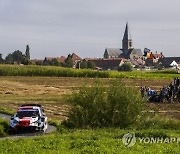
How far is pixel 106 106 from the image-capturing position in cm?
1928

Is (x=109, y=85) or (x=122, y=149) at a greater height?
(x=109, y=85)

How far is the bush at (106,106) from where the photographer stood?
62.8ft

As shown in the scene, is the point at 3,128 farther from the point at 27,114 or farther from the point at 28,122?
the point at 27,114

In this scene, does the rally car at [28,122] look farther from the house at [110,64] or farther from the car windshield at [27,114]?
the house at [110,64]

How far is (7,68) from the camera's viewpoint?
83812 millimetres

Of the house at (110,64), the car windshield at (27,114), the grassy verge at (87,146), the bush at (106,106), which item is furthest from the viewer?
the house at (110,64)

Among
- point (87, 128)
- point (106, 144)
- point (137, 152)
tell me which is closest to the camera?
point (137, 152)

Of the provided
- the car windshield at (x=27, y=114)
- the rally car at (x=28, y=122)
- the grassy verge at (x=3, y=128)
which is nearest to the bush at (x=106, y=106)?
the rally car at (x=28, y=122)

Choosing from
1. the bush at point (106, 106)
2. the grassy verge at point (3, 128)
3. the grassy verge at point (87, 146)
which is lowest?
the grassy verge at point (3, 128)

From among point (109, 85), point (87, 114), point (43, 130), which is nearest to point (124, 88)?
point (109, 85)

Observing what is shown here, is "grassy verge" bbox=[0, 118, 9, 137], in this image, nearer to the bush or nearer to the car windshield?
the car windshield

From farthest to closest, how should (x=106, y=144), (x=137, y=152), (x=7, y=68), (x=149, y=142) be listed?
(x=7, y=68) < (x=149, y=142) < (x=106, y=144) < (x=137, y=152)

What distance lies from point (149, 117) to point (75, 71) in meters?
64.6

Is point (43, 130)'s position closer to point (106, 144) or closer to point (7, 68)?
point (106, 144)
